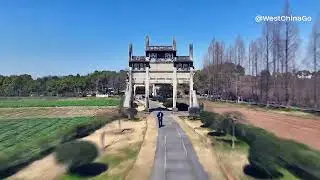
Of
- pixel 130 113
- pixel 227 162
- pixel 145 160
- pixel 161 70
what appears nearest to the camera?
pixel 227 162

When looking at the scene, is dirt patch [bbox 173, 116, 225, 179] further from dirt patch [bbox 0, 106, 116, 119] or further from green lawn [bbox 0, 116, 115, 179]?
dirt patch [bbox 0, 106, 116, 119]

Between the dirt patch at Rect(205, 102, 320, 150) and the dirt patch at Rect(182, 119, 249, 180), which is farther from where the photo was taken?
the dirt patch at Rect(205, 102, 320, 150)

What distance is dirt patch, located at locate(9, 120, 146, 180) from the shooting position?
2034 centimetres

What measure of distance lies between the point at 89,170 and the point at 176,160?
496cm

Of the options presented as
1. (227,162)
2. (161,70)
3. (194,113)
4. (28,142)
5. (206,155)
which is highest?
(161,70)

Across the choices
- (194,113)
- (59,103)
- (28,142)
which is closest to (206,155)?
(28,142)

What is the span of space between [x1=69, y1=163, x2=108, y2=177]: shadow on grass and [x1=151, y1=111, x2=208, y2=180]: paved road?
2.85 meters

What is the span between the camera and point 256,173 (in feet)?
63.4

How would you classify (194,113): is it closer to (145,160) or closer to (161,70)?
(161,70)

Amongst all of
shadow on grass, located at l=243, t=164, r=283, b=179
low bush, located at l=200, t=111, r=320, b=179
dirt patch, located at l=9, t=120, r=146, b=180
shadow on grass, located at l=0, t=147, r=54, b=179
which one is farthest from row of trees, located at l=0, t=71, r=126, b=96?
low bush, located at l=200, t=111, r=320, b=179

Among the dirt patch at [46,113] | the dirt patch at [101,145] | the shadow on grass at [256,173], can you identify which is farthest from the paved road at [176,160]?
the dirt patch at [46,113]

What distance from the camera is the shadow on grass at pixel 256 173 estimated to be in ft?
58.7

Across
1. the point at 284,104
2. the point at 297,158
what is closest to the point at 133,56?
the point at 284,104

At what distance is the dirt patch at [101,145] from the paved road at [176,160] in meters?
2.99
